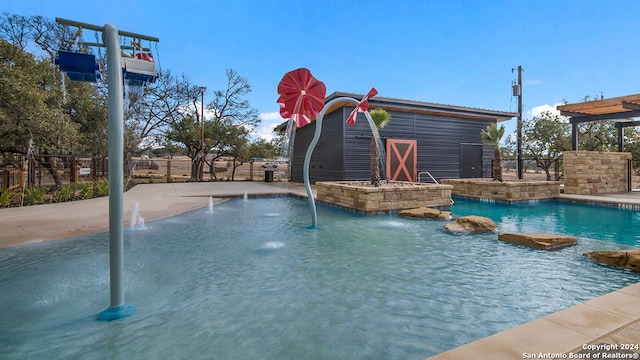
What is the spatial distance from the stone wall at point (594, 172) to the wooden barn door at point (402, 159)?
568 centimetres

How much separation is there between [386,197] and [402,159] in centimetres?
655

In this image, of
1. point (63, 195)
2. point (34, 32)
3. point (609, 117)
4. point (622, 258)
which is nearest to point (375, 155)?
point (622, 258)

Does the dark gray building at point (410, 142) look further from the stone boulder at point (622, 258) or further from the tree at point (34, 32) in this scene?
the tree at point (34, 32)

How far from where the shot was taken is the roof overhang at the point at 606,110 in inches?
394

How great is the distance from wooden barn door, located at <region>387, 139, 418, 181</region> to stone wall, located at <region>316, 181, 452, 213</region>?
190 inches

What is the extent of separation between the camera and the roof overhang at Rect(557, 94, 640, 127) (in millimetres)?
10000

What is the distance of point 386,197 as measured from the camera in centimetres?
820

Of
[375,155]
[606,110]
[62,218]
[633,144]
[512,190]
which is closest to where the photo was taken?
[62,218]

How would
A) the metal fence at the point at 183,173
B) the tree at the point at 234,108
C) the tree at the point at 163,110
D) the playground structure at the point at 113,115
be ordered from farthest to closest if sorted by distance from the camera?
the tree at the point at 234,108 < the metal fence at the point at 183,173 < the tree at the point at 163,110 < the playground structure at the point at 113,115

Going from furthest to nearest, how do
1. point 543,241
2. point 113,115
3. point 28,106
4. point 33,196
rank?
point 33,196
point 28,106
point 543,241
point 113,115

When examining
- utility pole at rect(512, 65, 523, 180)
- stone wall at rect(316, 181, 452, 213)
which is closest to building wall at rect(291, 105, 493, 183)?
utility pole at rect(512, 65, 523, 180)

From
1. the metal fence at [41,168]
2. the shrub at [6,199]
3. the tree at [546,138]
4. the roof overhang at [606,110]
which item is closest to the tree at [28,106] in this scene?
the metal fence at [41,168]

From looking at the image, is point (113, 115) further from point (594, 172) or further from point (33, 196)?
point (594, 172)

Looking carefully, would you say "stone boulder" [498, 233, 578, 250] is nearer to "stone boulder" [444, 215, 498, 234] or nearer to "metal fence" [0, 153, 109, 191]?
"stone boulder" [444, 215, 498, 234]
